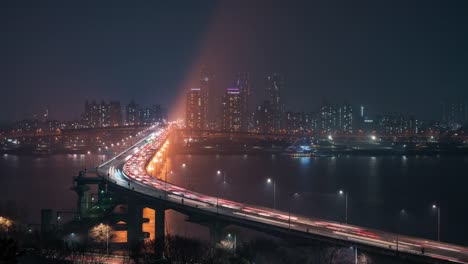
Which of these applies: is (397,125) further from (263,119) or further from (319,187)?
(319,187)

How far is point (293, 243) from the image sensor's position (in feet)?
17.7

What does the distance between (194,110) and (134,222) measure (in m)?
36.5

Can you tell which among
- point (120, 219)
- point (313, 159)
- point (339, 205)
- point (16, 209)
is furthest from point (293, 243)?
point (313, 159)

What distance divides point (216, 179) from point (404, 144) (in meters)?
18.5

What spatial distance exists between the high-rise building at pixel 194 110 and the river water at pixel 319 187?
22.3 meters

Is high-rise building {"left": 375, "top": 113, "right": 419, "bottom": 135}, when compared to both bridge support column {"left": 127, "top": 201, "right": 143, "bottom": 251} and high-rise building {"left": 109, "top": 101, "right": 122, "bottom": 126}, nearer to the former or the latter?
high-rise building {"left": 109, "top": 101, "right": 122, "bottom": 126}

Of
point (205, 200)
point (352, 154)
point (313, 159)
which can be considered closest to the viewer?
point (205, 200)

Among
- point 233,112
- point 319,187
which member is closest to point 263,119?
point 233,112

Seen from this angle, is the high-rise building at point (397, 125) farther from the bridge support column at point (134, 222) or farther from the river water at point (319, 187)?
the bridge support column at point (134, 222)

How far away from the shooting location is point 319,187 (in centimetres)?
1273

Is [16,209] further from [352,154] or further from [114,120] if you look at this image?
[114,120]

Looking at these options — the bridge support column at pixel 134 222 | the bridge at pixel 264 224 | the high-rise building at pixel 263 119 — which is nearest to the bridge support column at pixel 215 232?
the bridge at pixel 264 224

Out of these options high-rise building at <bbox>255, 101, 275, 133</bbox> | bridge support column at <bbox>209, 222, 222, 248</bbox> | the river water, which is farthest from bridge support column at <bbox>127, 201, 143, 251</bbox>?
high-rise building at <bbox>255, 101, 275, 133</bbox>

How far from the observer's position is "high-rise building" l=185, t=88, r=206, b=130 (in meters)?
42.9
